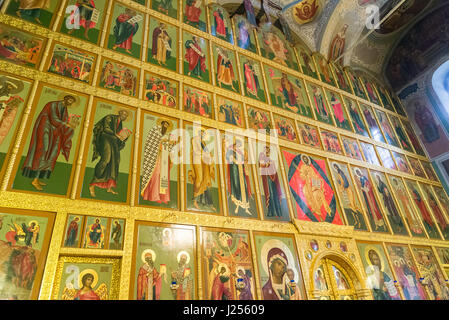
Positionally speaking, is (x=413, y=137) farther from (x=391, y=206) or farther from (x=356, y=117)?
(x=391, y=206)

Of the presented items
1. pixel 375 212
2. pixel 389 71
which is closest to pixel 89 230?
pixel 375 212

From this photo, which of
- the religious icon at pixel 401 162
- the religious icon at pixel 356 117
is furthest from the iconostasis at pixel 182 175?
the religious icon at pixel 401 162

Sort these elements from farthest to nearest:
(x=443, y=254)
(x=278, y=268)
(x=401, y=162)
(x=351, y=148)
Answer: (x=401, y=162)
(x=351, y=148)
(x=443, y=254)
(x=278, y=268)

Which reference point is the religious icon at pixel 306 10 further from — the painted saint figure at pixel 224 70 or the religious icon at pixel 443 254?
the religious icon at pixel 443 254

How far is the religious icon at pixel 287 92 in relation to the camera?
10297mm

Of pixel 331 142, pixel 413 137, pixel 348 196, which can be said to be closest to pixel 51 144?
pixel 348 196

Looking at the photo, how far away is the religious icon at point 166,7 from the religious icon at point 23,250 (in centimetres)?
710

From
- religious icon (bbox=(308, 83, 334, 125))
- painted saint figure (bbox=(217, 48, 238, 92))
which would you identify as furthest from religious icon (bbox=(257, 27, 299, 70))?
painted saint figure (bbox=(217, 48, 238, 92))

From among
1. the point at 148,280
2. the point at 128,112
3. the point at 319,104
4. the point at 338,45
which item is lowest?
the point at 148,280

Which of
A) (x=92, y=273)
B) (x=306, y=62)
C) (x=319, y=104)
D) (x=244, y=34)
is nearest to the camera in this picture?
(x=92, y=273)

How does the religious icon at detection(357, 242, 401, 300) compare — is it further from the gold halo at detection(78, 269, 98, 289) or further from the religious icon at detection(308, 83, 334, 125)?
the gold halo at detection(78, 269, 98, 289)

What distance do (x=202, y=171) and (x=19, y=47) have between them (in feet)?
15.6

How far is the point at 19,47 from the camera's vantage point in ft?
20.2

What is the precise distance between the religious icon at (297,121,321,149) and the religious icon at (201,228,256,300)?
182 inches
